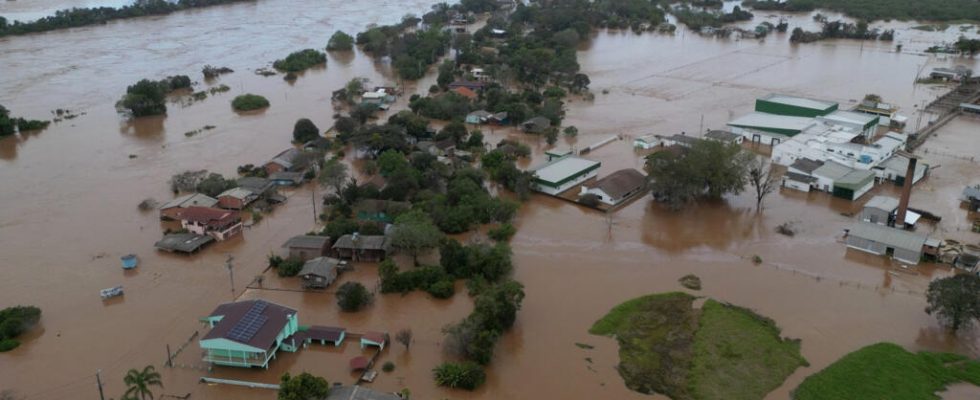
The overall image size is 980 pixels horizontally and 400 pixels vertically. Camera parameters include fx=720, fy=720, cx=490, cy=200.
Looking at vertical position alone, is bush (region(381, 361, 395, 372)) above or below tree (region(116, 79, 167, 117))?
below

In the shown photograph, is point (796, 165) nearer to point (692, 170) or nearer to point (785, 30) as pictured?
point (692, 170)

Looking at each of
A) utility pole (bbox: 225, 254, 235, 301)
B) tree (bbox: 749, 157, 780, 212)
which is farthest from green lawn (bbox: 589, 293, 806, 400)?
utility pole (bbox: 225, 254, 235, 301)

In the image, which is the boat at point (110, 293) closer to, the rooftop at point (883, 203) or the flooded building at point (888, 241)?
the flooded building at point (888, 241)

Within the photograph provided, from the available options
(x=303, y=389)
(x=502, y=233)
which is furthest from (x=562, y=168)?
(x=303, y=389)

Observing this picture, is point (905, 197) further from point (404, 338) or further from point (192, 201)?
point (192, 201)

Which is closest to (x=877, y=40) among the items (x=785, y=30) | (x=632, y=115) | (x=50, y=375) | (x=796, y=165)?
(x=785, y=30)

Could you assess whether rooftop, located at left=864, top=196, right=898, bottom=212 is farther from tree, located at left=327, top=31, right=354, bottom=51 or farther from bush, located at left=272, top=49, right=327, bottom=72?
tree, located at left=327, top=31, right=354, bottom=51
